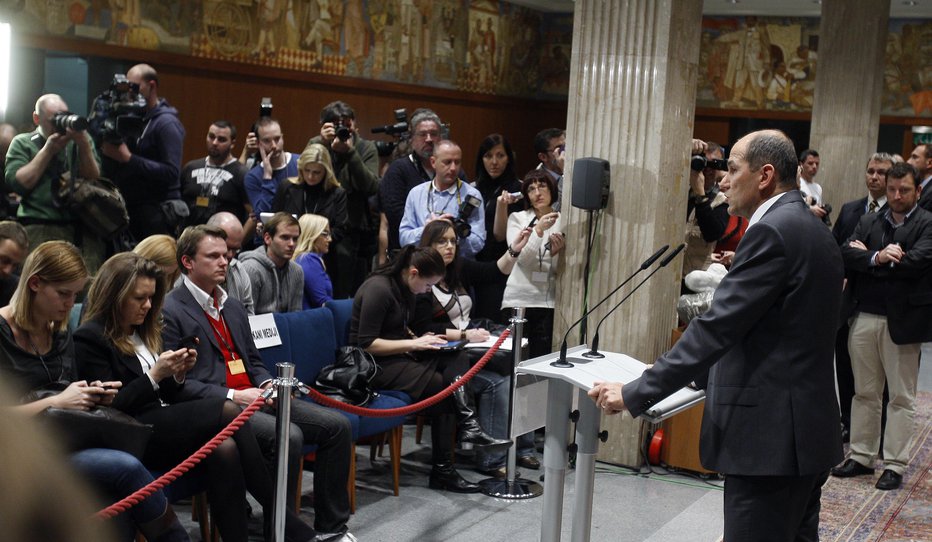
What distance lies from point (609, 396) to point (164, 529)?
173 centimetres

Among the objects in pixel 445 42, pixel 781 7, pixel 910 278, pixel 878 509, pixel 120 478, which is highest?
pixel 781 7

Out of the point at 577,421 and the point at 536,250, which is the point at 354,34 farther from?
the point at 577,421

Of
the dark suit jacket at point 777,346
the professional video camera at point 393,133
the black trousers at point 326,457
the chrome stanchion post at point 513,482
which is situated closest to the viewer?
the dark suit jacket at point 777,346

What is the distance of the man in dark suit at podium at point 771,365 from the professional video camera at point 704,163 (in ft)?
11.0

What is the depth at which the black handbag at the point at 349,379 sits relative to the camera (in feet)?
17.1

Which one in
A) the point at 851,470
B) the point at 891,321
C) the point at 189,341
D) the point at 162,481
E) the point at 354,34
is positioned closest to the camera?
the point at 162,481

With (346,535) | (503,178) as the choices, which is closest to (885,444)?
(503,178)

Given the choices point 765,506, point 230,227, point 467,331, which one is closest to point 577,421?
point 765,506

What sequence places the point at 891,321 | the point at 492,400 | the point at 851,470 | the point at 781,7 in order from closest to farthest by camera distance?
the point at 492,400, the point at 891,321, the point at 851,470, the point at 781,7

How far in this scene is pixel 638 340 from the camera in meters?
6.21

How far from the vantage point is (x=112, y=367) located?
4.16 m

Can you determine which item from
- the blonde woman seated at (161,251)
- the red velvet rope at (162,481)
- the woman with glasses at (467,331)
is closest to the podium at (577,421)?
the red velvet rope at (162,481)

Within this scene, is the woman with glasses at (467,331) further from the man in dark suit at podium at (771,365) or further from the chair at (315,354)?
the man in dark suit at podium at (771,365)

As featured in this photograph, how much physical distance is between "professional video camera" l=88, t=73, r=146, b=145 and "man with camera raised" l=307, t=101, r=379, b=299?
4.27 feet
